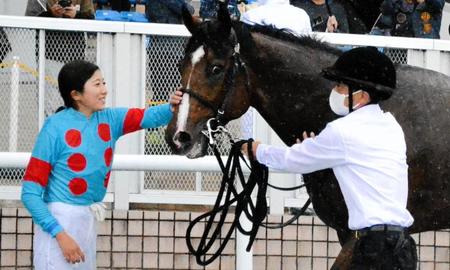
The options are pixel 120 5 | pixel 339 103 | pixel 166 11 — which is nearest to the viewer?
pixel 339 103

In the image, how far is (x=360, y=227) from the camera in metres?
4.94

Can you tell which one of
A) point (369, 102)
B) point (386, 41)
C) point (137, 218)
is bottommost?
point (137, 218)

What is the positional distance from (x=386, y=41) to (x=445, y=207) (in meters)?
2.26

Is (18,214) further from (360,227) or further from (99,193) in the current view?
(360,227)

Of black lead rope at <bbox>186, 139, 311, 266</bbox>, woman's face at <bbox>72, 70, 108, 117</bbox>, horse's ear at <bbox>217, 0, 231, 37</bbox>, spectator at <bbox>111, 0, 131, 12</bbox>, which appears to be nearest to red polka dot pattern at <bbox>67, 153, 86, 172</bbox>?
woman's face at <bbox>72, 70, 108, 117</bbox>

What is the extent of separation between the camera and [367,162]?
492 centimetres

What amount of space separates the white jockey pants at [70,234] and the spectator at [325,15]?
3.66 m

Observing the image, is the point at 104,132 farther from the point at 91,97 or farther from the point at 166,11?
the point at 166,11

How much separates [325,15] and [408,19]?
34.1 inches

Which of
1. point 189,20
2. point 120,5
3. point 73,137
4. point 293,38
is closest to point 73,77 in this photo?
point 73,137

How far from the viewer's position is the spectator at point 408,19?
31.0 feet

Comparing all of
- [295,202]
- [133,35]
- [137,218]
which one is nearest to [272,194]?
[295,202]

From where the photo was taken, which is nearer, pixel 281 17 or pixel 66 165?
pixel 66 165

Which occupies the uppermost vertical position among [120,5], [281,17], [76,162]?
[120,5]
